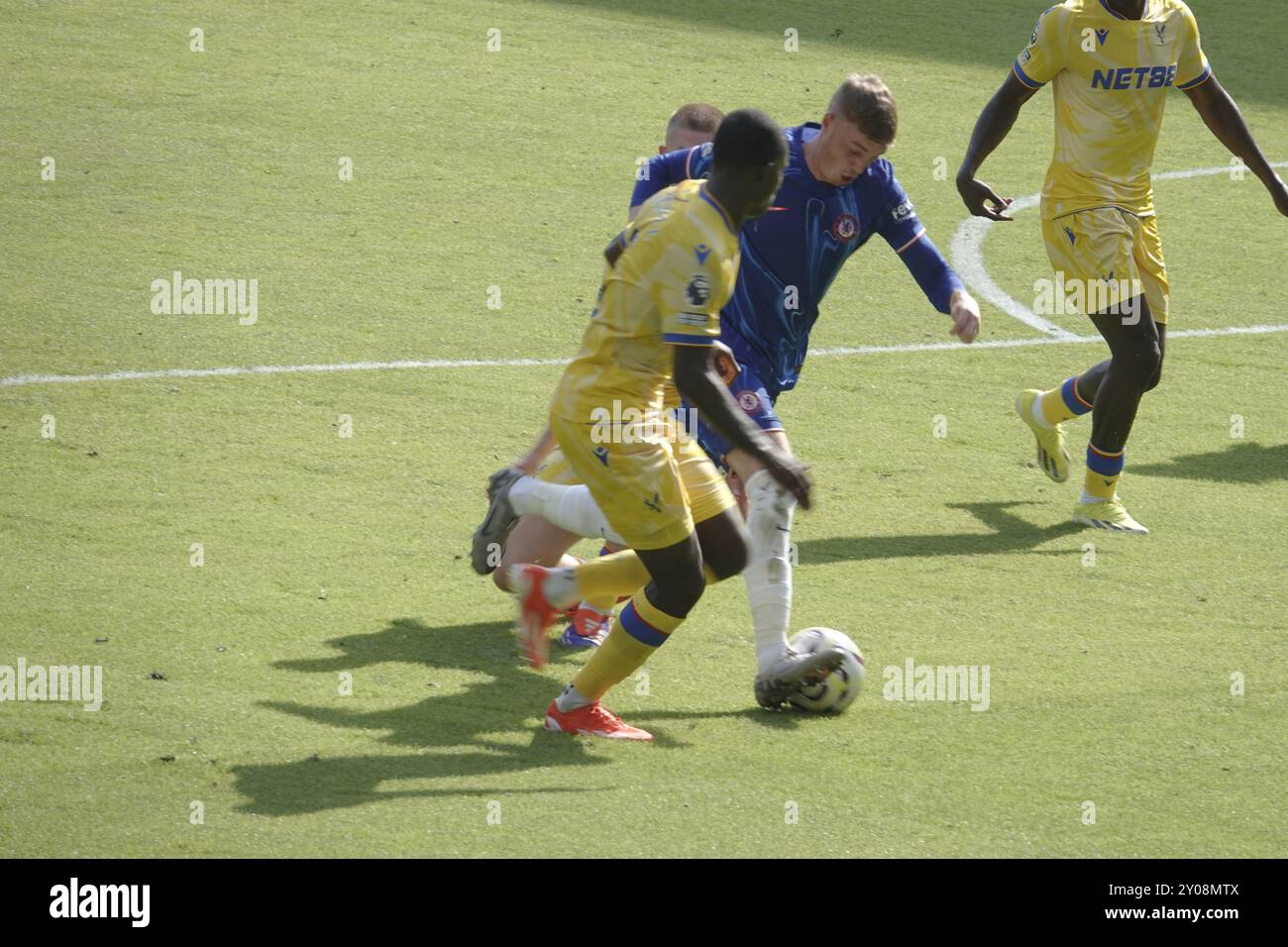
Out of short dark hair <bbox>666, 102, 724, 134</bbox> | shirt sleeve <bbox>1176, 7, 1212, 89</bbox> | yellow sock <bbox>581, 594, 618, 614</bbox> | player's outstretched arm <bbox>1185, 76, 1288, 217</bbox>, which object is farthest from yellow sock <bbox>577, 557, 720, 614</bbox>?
player's outstretched arm <bbox>1185, 76, 1288, 217</bbox>

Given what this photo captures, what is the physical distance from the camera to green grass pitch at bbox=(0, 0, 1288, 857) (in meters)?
5.14

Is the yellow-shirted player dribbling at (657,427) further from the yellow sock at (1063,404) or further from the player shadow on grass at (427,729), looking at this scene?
the yellow sock at (1063,404)

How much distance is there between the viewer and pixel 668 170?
6453 millimetres

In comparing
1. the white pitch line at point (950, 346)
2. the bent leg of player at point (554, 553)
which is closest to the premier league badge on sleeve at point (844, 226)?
the bent leg of player at point (554, 553)

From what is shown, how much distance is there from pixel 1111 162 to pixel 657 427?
3441 millimetres

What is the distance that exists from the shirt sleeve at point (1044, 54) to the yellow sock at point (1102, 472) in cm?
170

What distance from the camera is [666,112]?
46.3ft

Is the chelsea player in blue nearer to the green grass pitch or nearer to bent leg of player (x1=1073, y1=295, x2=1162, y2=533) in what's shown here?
the green grass pitch

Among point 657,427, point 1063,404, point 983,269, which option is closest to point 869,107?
point 657,427

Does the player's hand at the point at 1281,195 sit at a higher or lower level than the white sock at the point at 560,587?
higher

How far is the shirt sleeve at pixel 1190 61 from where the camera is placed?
303 inches

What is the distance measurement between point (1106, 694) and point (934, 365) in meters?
4.22

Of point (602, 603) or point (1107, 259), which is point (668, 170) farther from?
point (1107, 259)
